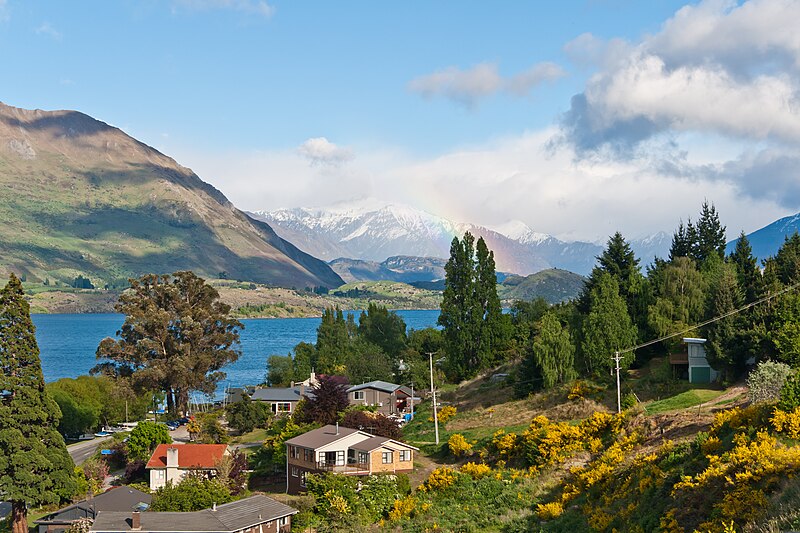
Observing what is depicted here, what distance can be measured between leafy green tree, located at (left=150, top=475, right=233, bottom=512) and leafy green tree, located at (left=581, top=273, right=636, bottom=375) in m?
30.7

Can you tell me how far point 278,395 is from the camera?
91.8 metres

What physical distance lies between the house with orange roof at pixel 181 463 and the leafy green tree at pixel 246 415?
19.1m

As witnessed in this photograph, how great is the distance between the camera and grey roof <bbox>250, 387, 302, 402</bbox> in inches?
3558

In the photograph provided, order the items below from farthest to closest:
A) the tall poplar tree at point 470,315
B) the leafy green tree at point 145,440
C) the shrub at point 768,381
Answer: the tall poplar tree at point 470,315 < the leafy green tree at point 145,440 < the shrub at point 768,381

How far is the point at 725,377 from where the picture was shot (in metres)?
51.8

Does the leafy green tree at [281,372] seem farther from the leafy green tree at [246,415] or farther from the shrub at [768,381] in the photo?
the shrub at [768,381]

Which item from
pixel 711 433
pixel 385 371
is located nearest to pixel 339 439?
pixel 711 433

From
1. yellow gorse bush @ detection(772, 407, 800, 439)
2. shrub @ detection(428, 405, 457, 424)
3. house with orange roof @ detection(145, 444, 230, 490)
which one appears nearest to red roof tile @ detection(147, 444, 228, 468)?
house with orange roof @ detection(145, 444, 230, 490)

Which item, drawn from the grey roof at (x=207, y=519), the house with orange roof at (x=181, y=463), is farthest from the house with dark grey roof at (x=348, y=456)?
the grey roof at (x=207, y=519)

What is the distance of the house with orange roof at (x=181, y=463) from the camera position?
55581mm

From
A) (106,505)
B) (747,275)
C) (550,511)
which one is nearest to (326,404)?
(106,505)

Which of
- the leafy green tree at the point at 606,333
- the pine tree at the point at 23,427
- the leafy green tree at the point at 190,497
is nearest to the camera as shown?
the pine tree at the point at 23,427

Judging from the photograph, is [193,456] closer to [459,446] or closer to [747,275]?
[459,446]

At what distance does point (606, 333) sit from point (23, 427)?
4270cm
